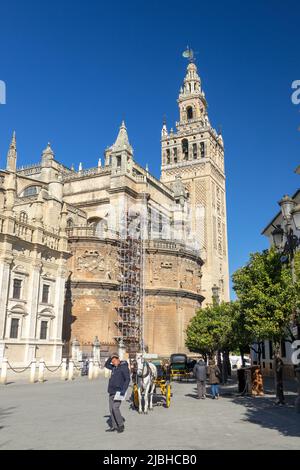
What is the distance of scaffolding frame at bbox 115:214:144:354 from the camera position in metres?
41.0

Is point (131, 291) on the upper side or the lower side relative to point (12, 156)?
lower

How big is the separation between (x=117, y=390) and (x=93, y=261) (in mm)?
31674

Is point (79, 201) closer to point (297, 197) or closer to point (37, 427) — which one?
point (297, 197)

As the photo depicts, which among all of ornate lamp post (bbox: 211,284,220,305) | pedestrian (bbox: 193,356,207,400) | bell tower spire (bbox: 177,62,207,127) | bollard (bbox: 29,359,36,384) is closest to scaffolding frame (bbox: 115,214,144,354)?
ornate lamp post (bbox: 211,284,220,305)

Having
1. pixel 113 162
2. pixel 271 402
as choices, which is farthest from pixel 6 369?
pixel 113 162

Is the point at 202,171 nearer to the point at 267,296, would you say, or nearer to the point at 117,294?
the point at 117,294

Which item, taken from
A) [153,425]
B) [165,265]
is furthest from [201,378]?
[165,265]

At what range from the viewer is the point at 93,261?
40906 millimetres

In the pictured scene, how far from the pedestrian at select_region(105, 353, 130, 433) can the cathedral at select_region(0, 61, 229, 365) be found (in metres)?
16.2

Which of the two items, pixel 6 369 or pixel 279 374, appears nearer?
pixel 279 374

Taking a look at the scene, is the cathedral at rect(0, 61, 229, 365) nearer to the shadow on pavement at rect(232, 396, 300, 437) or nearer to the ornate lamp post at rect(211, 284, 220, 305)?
the ornate lamp post at rect(211, 284, 220, 305)

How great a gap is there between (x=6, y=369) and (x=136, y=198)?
2689 centimetres

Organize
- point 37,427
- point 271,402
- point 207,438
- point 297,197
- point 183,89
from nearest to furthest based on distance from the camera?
point 207,438 → point 37,427 → point 271,402 → point 297,197 → point 183,89

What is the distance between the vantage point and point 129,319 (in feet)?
137
